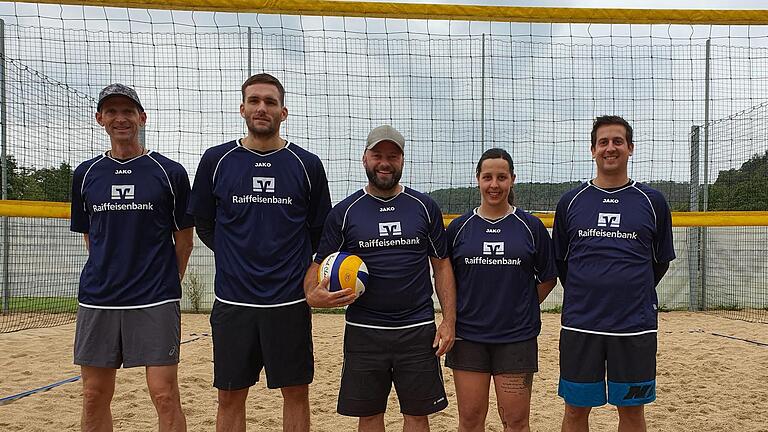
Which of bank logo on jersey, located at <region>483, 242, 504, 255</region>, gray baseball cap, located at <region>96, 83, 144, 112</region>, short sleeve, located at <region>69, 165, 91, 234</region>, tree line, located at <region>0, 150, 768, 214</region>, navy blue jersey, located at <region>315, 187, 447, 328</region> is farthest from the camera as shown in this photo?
tree line, located at <region>0, 150, 768, 214</region>

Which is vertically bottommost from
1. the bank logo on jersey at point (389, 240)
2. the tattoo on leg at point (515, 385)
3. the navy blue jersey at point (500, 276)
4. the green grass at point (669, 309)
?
the green grass at point (669, 309)

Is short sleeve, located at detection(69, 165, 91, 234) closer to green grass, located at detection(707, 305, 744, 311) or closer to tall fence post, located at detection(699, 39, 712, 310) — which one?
tall fence post, located at detection(699, 39, 712, 310)

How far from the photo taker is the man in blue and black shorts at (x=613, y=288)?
2725mm

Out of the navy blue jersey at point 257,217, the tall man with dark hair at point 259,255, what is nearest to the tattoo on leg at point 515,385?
the tall man with dark hair at point 259,255

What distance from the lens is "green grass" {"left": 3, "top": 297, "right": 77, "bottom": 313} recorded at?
8.29 metres

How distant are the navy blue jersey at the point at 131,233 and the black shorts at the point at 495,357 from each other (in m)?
1.44

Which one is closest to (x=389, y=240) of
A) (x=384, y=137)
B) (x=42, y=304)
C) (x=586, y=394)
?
(x=384, y=137)

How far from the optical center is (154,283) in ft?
9.36

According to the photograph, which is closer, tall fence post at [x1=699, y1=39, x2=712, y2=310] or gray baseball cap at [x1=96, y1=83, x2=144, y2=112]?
gray baseball cap at [x1=96, y1=83, x2=144, y2=112]

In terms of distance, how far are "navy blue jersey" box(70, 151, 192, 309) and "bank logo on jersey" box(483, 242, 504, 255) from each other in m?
1.50

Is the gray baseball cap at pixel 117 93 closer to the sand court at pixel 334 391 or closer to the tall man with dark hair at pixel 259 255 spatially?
the tall man with dark hair at pixel 259 255

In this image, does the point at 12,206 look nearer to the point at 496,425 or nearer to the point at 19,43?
the point at 19,43

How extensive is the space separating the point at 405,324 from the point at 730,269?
8.75 m

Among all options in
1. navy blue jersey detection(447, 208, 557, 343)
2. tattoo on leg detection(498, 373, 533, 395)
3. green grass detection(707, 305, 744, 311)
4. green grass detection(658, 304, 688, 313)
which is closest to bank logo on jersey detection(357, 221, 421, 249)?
navy blue jersey detection(447, 208, 557, 343)
